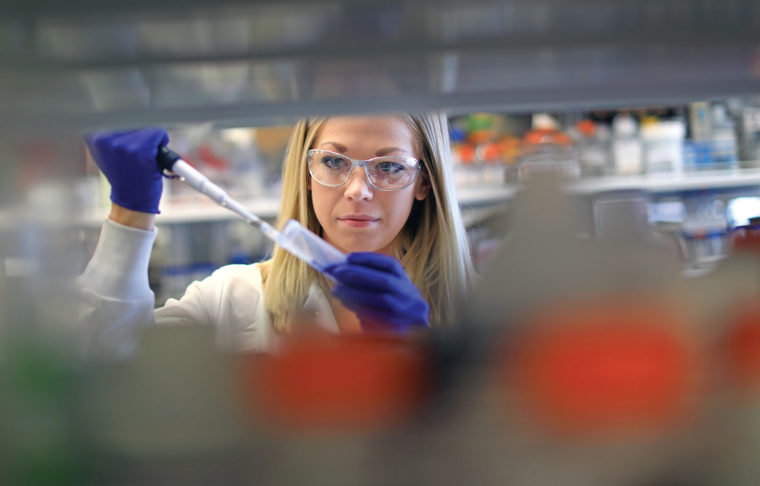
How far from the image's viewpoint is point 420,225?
1229 millimetres

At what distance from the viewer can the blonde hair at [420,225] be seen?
3.45 ft

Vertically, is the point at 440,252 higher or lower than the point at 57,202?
lower

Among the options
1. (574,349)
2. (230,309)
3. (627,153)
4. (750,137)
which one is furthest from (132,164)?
(750,137)

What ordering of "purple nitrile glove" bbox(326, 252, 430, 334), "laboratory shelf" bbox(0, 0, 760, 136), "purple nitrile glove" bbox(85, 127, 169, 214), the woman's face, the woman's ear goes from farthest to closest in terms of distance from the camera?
the woman's ear, the woman's face, "purple nitrile glove" bbox(85, 127, 169, 214), "purple nitrile glove" bbox(326, 252, 430, 334), "laboratory shelf" bbox(0, 0, 760, 136)

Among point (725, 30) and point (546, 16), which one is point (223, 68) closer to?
point (546, 16)

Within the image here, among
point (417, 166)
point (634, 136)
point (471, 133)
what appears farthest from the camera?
point (471, 133)

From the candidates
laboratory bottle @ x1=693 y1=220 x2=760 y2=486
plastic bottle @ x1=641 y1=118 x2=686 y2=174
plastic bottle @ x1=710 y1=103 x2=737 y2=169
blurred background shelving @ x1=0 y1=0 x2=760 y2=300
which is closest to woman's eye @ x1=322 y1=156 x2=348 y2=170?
blurred background shelving @ x1=0 y1=0 x2=760 y2=300

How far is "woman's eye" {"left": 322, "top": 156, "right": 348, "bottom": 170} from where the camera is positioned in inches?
39.9

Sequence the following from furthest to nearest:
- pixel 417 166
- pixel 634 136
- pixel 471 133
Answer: pixel 471 133, pixel 634 136, pixel 417 166

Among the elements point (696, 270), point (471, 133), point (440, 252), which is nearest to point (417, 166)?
point (440, 252)

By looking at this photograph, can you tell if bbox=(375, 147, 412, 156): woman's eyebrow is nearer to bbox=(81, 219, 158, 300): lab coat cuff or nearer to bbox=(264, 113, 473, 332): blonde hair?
bbox=(264, 113, 473, 332): blonde hair

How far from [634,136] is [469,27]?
2361mm

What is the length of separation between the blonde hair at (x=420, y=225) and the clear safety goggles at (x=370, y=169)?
37mm

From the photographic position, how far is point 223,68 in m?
0.40
